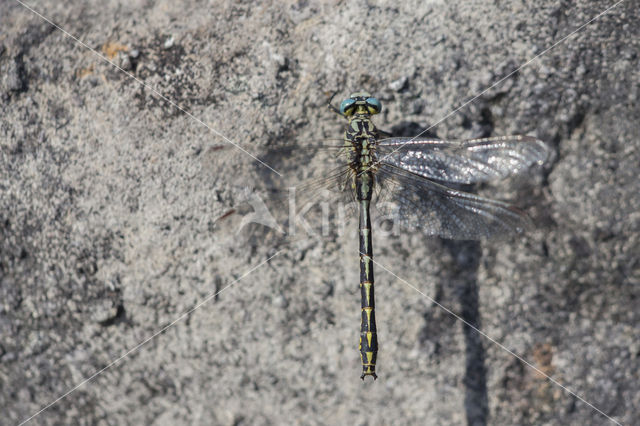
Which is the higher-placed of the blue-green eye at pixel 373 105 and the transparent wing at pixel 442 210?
the blue-green eye at pixel 373 105

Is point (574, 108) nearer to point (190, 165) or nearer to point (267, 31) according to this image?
point (267, 31)

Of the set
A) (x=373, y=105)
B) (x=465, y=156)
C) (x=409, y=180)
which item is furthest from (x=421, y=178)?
(x=373, y=105)

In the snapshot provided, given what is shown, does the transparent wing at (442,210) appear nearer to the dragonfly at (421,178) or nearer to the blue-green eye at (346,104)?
the dragonfly at (421,178)

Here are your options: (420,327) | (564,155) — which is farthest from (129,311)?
(564,155)

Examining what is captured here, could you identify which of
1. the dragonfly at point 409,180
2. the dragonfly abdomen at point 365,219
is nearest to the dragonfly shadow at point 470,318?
the dragonfly at point 409,180

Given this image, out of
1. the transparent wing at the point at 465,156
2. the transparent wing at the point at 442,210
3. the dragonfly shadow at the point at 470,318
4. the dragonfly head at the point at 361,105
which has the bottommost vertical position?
the dragonfly shadow at the point at 470,318

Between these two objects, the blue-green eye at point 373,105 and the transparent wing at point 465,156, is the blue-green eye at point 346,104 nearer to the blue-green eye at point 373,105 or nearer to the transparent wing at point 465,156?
the blue-green eye at point 373,105

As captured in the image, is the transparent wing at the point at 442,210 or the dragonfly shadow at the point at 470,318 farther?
the dragonfly shadow at the point at 470,318

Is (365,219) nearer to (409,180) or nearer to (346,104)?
(409,180)
